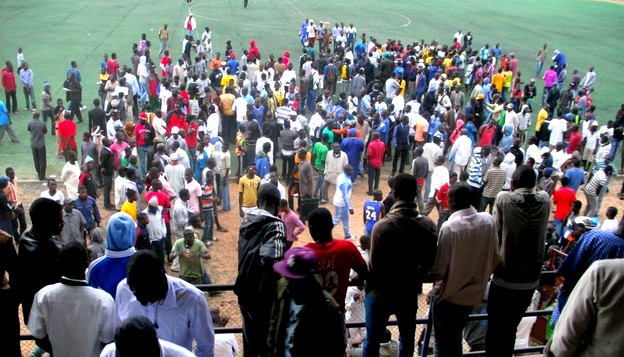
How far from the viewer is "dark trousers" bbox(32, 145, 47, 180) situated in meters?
13.4

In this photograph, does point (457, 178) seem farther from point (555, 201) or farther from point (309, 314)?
point (309, 314)

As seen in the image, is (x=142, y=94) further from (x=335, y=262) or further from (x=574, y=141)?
(x=335, y=262)

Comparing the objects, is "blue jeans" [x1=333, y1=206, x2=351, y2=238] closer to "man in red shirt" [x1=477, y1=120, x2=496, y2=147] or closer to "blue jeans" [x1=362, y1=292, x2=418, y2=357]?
"man in red shirt" [x1=477, y1=120, x2=496, y2=147]

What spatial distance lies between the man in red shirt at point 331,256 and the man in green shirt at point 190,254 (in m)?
5.30

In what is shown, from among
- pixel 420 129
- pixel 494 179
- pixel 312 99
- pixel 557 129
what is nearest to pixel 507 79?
pixel 557 129

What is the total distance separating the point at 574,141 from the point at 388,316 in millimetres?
12369

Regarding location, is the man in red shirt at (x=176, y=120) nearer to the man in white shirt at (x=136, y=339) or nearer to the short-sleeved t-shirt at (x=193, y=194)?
the short-sleeved t-shirt at (x=193, y=194)

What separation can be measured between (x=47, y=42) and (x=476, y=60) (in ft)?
56.5

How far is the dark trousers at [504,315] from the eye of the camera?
14.8ft

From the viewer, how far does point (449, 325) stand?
4.43 m

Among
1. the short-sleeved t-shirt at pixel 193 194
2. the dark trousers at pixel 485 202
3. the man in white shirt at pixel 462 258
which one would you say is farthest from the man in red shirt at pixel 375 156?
the man in white shirt at pixel 462 258

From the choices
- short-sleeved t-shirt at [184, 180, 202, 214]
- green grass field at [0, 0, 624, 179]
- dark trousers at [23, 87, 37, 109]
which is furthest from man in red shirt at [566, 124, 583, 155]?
dark trousers at [23, 87, 37, 109]

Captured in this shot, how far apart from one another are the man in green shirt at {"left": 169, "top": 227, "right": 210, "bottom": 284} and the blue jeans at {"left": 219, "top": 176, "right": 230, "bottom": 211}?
359 centimetres

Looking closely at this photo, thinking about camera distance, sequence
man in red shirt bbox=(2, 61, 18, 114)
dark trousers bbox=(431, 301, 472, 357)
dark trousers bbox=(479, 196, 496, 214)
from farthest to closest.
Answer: man in red shirt bbox=(2, 61, 18, 114)
dark trousers bbox=(479, 196, 496, 214)
dark trousers bbox=(431, 301, 472, 357)
